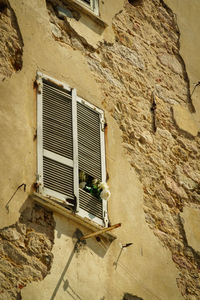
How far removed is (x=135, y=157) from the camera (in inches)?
383

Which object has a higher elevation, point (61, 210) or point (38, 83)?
point (38, 83)

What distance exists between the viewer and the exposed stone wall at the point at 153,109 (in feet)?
31.6

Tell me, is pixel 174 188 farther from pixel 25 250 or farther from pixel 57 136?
pixel 25 250

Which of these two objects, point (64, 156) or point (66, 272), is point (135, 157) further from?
point (66, 272)

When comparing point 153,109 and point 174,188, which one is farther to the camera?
point 153,109

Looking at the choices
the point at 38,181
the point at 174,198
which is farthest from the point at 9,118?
the point at 174,198

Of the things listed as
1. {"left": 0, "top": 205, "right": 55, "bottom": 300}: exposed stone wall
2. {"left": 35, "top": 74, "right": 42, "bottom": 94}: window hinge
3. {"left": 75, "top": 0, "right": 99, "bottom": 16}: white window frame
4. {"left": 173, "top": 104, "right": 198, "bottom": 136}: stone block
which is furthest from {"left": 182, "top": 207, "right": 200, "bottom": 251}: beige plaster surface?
{"left": 75, "top": 0, "right": 99, "bottom": 16}: white window frame

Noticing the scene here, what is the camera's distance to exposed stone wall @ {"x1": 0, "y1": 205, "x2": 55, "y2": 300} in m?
7.64

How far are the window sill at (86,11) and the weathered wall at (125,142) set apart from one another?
3.4 inches

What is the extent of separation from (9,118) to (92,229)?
143cm

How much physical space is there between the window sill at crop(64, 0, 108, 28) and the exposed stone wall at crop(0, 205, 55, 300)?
9.78ft

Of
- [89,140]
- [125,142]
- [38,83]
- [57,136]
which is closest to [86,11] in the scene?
[38,83]

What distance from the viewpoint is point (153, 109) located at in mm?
10398

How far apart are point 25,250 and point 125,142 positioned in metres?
2.30
